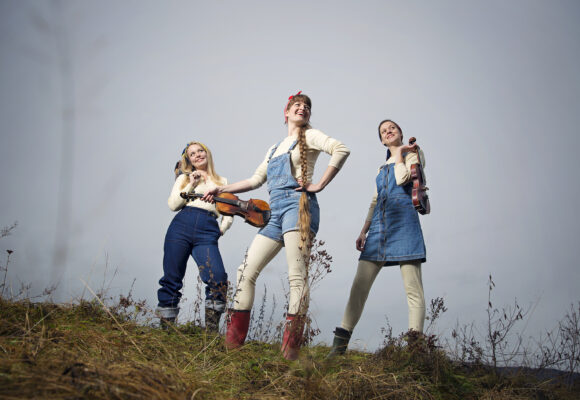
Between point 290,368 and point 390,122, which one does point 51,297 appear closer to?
point 290,368

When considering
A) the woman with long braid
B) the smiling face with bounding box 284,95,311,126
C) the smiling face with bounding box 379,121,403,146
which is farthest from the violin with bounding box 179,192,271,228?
the smiling face with bounding box 379,121,403,146

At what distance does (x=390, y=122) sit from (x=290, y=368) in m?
2.98

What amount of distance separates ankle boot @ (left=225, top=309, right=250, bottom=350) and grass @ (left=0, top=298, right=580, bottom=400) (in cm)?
9

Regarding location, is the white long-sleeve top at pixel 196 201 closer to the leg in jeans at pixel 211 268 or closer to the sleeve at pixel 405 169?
the leg in jeans at pixel 211 268

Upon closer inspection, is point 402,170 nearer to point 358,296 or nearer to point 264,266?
point 358,296

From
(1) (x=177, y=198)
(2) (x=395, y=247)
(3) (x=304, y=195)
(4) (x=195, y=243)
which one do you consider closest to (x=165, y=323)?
(4) (x=195, y=243)

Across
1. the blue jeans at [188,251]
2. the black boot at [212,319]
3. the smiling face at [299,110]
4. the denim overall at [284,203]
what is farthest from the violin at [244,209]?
the black boot at [212,319]

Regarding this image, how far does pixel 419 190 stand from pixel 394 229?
1.59 ft

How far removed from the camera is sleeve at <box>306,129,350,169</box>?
412cm

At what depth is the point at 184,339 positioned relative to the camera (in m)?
4.60

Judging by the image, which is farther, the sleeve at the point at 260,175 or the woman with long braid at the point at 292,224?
the sleeve at the point at 260,175

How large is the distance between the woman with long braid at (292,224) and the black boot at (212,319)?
2.45ft

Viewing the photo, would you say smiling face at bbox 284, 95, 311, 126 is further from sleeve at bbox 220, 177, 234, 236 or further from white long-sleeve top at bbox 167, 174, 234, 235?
sleeve at bbox 220, 177, 234, 236

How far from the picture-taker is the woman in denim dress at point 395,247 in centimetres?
445
